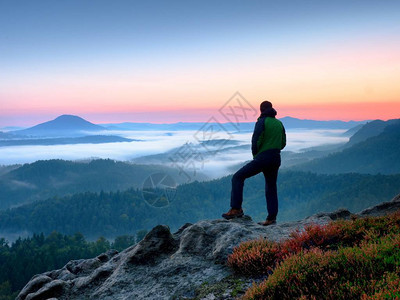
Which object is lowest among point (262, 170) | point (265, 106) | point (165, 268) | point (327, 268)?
point (165, 268)

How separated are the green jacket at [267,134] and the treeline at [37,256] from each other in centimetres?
9853

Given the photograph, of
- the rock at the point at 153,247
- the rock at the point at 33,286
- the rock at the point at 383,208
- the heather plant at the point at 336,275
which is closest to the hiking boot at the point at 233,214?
the rock at the point at 153,247

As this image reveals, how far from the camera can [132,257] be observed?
31.0 feet

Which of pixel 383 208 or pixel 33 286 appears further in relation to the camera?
pixel 383 208

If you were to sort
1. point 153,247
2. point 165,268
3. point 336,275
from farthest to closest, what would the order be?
point 153,247 → point 165,268 → point 336,275

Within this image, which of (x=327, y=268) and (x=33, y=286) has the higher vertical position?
(x=327, y=268)

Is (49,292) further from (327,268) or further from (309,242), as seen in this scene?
(327,268)

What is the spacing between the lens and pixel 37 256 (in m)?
111

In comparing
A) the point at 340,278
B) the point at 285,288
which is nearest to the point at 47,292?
the point at 285,288

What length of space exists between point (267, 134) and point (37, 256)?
123834mm

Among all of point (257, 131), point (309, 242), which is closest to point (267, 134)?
point (257, 131)

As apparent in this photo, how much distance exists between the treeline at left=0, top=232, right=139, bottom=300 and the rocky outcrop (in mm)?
94449

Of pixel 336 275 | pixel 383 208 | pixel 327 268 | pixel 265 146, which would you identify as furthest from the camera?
pixel 383 208

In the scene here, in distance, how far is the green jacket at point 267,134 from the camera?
10.2 meters
